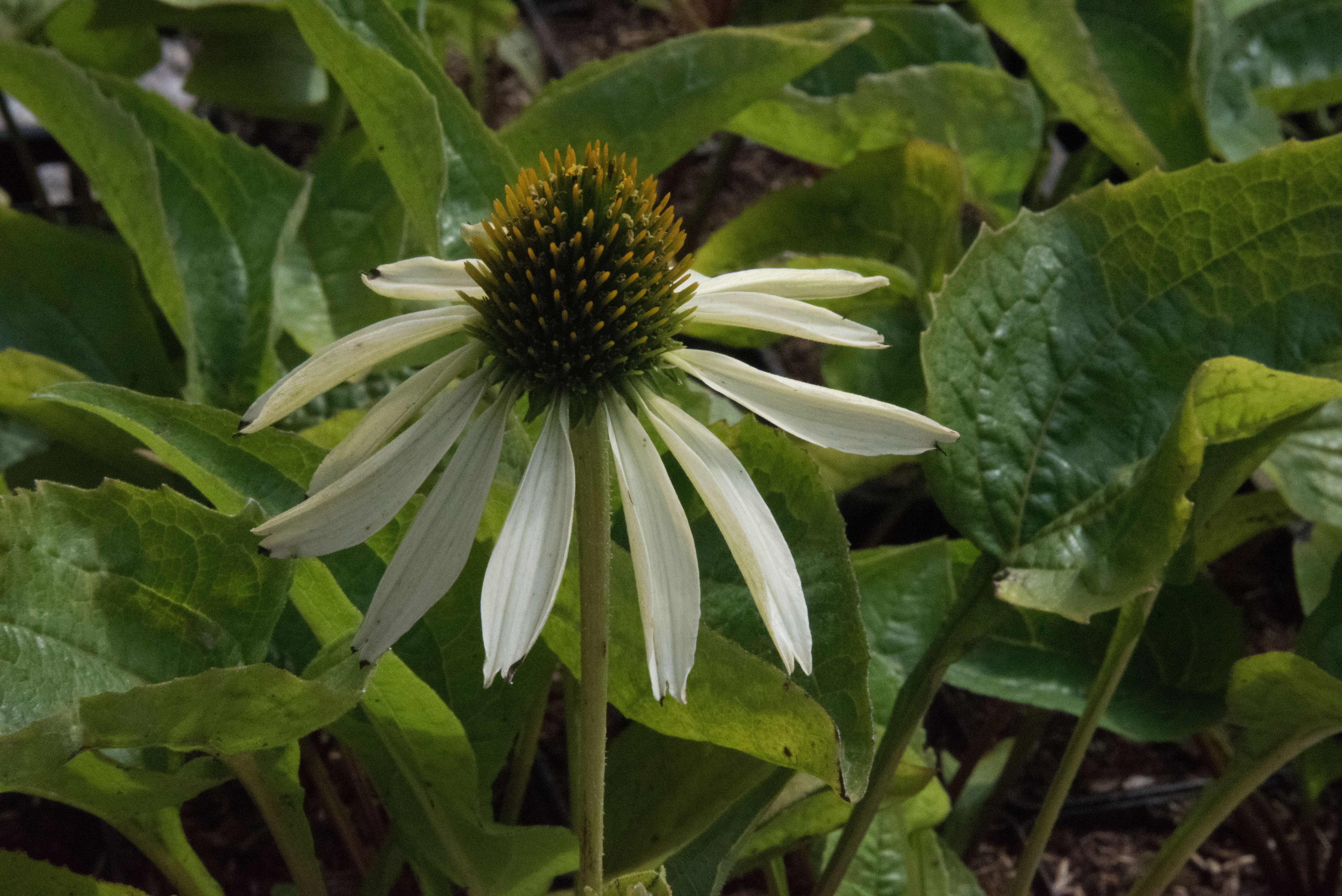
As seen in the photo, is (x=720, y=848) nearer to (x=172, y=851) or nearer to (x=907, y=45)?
(x=172, y=851)

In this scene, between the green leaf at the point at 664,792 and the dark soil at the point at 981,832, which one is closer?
the green leaf at the point at 664,792

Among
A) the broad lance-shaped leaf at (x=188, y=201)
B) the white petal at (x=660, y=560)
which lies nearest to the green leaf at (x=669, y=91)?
the broad lance-shaped leaf at (x=188, y=201)

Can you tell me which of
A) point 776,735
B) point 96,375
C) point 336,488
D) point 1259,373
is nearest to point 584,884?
point 776,735

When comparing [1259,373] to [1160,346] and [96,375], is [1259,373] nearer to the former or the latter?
[1160,346]

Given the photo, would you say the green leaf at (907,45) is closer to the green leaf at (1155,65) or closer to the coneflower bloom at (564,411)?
the green leaf at (1155,65)

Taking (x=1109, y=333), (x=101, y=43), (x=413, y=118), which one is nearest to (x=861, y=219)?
(x=1109, y=333)

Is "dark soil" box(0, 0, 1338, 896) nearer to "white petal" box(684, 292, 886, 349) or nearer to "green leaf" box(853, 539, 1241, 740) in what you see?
"green leaf" box(853, 539, 1241, 740)
